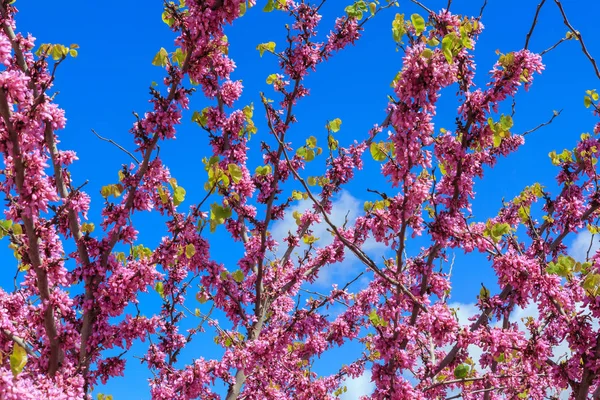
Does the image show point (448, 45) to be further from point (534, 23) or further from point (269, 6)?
point (269, 6)

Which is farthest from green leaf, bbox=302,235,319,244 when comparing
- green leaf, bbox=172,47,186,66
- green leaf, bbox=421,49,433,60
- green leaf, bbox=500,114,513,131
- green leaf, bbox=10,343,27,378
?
green leaf, bbox=10,343,27,378

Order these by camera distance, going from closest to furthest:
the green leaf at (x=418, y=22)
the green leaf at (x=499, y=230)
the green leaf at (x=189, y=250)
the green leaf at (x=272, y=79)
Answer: the green leaf at (x=418, y=22), the green leaf at (x=499, y=230), the green leaf at (x=189, y=250), the green leaf at (x=272, y=79)

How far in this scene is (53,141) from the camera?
6324 millimetres

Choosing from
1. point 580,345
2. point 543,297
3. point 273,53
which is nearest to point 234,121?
point 273,53

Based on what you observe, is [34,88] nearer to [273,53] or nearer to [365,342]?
[273,53]

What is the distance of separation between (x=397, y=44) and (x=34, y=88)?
416 cm

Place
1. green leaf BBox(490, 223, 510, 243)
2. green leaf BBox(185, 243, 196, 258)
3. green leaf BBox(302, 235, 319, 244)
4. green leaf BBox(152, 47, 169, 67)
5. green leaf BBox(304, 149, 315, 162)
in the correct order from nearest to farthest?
1. green leaf BBox(490, 223, 510, 243)
2. green leaf BBox(185, 243, 196, 258)
3. green leaf BBox(152, 47, 169, 67)
4. green leaf BBox(304, 149, 315, 162)
5. green leaf BBox(302, 235, 319, 244)

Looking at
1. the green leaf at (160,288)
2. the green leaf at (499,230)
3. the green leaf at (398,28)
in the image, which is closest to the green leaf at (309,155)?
the green leaf at (160,288)

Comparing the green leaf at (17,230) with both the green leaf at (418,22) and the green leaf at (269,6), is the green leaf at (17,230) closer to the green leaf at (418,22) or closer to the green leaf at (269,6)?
A: the green leaf at (269,6)

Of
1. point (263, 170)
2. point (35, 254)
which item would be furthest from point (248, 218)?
point (35, 254)

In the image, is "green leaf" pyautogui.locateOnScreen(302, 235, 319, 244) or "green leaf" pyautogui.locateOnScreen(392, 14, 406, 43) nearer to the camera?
"green leaf" pyautogui.locateOnScreen(392, 14, 406, 43)

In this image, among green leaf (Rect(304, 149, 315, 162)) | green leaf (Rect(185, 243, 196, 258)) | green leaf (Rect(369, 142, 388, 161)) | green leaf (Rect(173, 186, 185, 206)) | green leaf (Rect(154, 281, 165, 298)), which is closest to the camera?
green leaf (Rect(369, 142, 388, 161))

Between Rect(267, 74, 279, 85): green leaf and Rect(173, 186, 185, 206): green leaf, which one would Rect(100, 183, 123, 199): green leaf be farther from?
Rect(267, 74, 279, 85): green leaf

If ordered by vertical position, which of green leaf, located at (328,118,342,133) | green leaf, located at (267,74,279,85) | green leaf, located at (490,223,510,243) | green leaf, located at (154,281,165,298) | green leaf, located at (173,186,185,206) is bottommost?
green leaf, located at (490,223,510,243)
